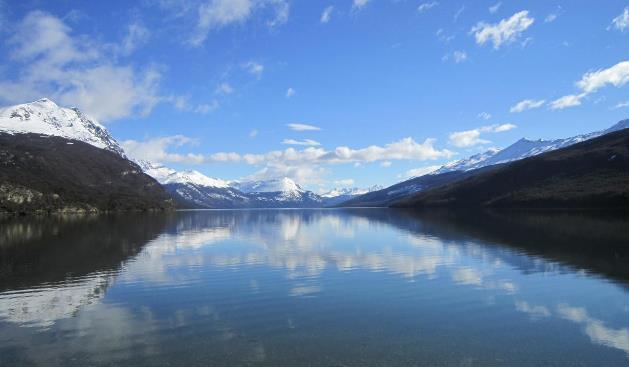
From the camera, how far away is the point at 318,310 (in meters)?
34.2

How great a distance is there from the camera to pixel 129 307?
35.5 metres

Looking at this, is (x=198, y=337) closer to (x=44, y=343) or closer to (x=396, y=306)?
(x=44, y=343)

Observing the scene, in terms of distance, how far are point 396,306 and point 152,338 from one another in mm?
17310

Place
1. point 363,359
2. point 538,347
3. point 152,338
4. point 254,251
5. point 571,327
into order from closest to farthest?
1. point 363,359
2. point 538,347
3. point 152,338
4. point 571,327
5. point 254,251

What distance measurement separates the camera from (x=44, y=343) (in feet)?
85.7

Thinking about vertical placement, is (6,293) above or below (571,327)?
above

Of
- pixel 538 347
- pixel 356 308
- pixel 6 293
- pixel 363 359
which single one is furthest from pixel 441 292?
pixel 6 293

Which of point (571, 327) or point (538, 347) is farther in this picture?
point (571, 327)

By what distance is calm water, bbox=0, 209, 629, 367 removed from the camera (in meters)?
24.2

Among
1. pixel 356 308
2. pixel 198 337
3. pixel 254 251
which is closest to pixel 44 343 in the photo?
pixel 198 337

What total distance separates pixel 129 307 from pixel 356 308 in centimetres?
1676

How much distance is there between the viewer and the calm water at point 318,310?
24.2m

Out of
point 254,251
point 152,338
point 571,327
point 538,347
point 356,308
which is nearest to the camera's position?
point 538,347

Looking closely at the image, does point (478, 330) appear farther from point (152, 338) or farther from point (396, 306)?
Answer: point (152, 338)
